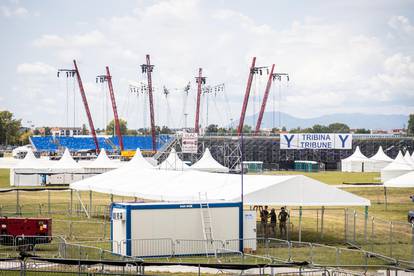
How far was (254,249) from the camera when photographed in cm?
3516

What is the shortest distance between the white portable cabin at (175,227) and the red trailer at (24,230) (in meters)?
3.32

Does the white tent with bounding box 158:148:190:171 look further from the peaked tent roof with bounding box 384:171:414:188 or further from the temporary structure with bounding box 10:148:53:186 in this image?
the temporary structure with bounding box 10:148:53:186

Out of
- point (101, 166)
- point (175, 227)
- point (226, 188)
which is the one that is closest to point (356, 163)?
point (101, 166)

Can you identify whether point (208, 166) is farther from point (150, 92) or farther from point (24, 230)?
point (150, 92)

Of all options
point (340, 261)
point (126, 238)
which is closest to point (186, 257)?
point (126, 238)

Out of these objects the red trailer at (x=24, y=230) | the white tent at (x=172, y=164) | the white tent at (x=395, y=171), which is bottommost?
the red trailer at (x=24, y=230)

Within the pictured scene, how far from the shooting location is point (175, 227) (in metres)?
34.6

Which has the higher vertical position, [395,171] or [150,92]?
[150,92]

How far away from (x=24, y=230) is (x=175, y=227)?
666 centimetres

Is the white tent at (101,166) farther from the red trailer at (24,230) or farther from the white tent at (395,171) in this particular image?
the red trailer at (24,230)

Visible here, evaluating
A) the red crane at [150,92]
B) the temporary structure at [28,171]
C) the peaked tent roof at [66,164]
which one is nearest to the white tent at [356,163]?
the red crane at [150,92]

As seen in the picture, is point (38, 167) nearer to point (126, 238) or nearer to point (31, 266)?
point (126, 238)

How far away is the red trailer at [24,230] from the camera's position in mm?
35656

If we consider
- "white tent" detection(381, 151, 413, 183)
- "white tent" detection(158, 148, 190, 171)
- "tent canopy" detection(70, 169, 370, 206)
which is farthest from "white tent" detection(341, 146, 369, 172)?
"tent canopy" detection(70, 169, 370, 206)
